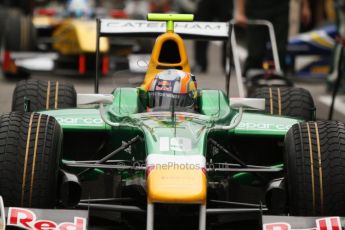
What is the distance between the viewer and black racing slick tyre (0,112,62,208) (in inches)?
266

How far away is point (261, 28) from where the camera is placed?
41.1 ft

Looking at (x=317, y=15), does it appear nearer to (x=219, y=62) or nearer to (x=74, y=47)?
(x=219, y=62)

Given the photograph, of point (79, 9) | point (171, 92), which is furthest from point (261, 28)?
point (79, 9)

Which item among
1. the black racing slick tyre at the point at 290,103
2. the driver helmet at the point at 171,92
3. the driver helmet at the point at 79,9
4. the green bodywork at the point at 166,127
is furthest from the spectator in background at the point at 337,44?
the driver helmet at the point at 171,92

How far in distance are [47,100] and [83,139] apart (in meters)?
1.00

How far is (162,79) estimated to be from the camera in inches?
305

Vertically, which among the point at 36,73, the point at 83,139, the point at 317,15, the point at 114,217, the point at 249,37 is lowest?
the point at 114,217

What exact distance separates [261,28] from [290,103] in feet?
12.5

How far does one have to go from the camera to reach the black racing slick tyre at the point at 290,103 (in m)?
8.75

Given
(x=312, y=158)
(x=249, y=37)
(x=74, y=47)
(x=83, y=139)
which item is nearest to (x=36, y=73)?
(x=74, y=47)

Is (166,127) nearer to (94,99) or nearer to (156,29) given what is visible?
(94,99)

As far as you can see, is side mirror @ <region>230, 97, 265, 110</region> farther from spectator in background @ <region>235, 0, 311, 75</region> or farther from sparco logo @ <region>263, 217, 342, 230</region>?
spectator in background @ <region>235, 0, 311, 75</region>

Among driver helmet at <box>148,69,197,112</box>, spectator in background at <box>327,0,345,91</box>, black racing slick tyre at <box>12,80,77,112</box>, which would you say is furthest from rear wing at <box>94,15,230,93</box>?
spectator in background at <box>327,0,345,91</box>

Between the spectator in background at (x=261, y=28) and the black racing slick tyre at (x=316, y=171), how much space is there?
17.6ft
